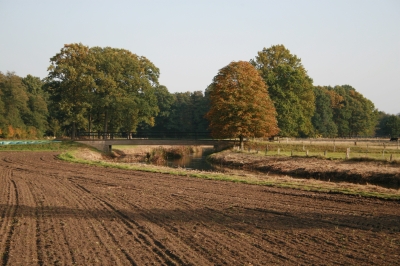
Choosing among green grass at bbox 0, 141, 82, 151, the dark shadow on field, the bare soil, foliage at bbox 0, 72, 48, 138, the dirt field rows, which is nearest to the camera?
the dirt field rows

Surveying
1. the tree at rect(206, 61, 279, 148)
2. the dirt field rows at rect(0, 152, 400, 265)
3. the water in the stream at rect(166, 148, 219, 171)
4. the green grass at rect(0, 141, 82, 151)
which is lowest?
the water in the stream at rect(166, 148, 219, 171)

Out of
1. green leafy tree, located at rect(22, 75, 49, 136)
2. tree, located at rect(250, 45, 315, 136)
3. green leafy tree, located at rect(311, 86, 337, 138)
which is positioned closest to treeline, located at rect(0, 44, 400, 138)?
tree, located at rect(250, 45, 315, 136)

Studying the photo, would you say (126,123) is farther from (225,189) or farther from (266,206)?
(266,206)

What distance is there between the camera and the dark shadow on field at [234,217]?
1232 centimetres

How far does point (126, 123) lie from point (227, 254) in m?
58.0

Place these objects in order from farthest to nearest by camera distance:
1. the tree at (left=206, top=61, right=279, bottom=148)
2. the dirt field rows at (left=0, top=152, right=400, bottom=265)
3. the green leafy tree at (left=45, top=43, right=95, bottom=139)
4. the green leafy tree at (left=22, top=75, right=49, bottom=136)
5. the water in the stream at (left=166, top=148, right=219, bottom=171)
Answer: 1. the green leafy tree at (left=22, top=75, right=49, bottom=136)
2. the green leafy tree at (left=45, top=43, right=95, bottom=139)
3. the tree at (left=206, top=61, right=279, bottom=148)
4. the water in the stream at (left=166, top=148, right=219, bottom=171)
5. the dirt field rows at (left=0, top=152, right=400, bottom=265)

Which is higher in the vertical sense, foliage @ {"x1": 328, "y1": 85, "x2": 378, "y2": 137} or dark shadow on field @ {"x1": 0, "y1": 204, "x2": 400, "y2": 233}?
foliage @ {"x1": 328, "y1": 85, "x2": 378, "y2": 137}

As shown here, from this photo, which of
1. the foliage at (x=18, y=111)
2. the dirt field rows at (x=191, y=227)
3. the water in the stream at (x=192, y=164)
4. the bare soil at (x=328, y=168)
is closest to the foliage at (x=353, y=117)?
the water in the stream at (x=192, y=164)

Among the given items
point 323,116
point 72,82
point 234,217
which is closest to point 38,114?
point 72,82

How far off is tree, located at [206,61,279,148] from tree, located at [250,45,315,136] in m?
8.61

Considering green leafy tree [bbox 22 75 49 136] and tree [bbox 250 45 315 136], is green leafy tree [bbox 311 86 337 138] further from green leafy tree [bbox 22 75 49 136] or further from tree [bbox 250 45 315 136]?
green leafy tree [bbox 22 75 49 136]

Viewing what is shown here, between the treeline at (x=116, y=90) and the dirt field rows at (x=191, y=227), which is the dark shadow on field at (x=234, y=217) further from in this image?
the treeline at (x=116, y=90)

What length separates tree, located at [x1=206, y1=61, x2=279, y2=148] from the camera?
4803 centimetres

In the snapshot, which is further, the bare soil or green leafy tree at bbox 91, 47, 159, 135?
green leafy tree at bbox 91, 47, 159, 135
